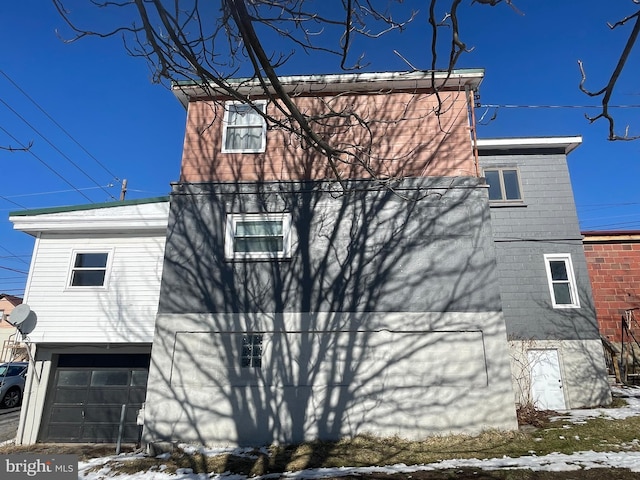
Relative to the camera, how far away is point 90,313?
32.6ft

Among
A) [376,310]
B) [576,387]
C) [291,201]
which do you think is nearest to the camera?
[376,310]

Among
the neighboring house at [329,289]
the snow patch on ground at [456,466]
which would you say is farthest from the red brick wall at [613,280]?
the neighboring house at [329,289]

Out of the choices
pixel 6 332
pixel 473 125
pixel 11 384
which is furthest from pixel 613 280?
pixel 6 332

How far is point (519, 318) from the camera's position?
1170 cm

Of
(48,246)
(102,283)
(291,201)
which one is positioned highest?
(291,201)

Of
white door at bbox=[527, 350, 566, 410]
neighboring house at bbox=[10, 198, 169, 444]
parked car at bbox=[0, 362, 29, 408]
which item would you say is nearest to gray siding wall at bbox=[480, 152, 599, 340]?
white door at bbox=[527, 350, 566, 410]

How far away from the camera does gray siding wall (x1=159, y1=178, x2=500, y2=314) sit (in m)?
8.84

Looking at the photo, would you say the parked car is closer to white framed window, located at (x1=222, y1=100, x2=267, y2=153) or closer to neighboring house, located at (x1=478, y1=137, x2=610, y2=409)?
white framed window, located at (x1=222, y1=100, x2=267, y2=153)

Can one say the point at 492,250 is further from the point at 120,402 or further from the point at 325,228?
the point at 120,402

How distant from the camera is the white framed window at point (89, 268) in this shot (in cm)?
1023

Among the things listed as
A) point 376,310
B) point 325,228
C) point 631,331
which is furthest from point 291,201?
point 631,331

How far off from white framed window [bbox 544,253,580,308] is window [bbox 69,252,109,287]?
38.9ft

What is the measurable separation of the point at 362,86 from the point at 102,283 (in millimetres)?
7859

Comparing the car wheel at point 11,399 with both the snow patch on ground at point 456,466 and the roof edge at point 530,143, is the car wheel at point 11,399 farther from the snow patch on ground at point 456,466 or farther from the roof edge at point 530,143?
the roof edge at point 530,143
